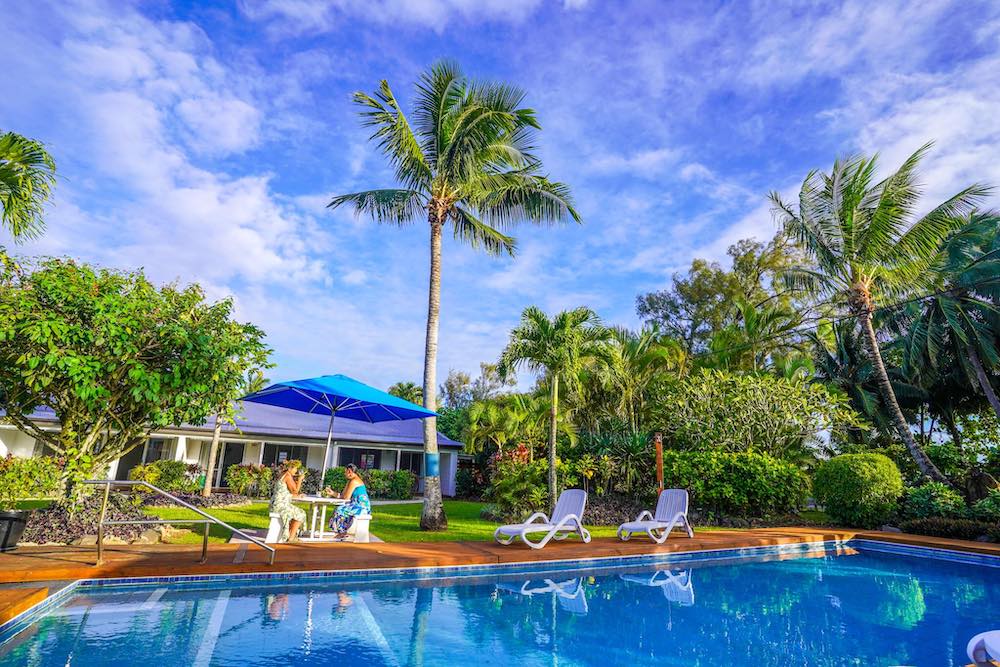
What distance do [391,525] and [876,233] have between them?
15662 mm

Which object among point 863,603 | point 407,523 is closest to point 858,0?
point 863,603

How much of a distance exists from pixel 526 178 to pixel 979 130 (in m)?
9.97

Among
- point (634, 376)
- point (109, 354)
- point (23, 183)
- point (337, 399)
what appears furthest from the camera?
point (634, 376)

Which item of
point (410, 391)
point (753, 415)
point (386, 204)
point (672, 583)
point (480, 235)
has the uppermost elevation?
point (386, 204)

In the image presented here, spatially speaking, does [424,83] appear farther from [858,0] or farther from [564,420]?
[564,420]

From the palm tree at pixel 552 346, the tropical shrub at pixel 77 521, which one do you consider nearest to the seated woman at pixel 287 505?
the tropical shrub at pixel 77 521

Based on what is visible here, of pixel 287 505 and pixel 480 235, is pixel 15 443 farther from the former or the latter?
pixel 480 235

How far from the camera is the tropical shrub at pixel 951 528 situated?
11875 mm

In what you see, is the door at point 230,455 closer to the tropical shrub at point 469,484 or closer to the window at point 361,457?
the window at point 361,457

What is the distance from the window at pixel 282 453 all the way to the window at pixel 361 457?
1.57m

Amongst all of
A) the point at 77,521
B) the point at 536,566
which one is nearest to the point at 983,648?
the point at 536,566

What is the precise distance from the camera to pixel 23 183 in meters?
7.77

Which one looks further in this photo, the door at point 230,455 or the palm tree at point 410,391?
the palm tree at point 410,391

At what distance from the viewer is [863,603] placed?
7.28 m
